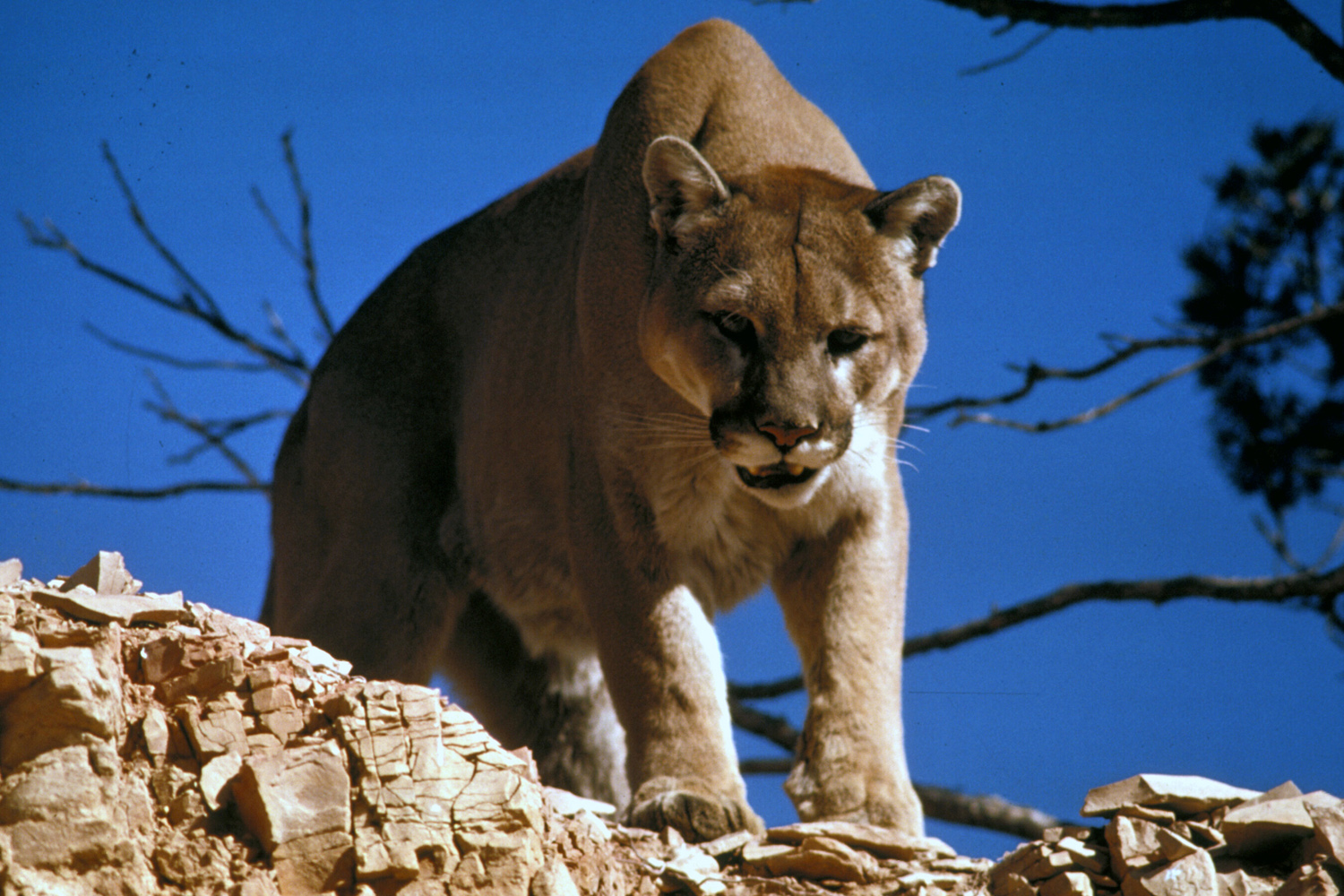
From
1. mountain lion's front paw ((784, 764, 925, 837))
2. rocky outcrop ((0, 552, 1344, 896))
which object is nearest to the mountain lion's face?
mountain lion's front paw ((784, 764, 925, 837))

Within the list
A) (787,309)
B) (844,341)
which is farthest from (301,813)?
(844,341)

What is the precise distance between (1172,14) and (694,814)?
4511 mm

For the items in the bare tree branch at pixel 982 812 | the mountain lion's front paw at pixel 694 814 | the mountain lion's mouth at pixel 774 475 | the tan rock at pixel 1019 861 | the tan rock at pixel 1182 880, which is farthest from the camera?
the bare tree branch at pixel 982 812

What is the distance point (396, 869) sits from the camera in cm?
264

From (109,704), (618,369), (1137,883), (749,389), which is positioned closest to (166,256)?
(618,369)

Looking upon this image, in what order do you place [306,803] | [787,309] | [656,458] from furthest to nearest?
[656,458] < [787,309] < [306,803]

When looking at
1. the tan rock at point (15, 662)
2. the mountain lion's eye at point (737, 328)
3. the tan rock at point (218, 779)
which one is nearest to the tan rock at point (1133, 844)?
the mountain lion's eye at point (737, 328)

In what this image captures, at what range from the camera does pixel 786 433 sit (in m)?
3.83

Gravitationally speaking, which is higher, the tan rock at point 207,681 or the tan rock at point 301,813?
the tan rock at point 207,681

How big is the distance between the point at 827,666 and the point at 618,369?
1.21 meters

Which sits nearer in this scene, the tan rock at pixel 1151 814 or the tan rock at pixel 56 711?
the tan rock at pixel 56 711

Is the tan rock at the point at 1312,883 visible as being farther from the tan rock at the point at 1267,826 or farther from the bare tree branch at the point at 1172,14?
the bare tree branch at the point at 1172,14

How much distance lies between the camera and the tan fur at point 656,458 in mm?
4000

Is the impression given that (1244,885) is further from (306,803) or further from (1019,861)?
(306,803)
